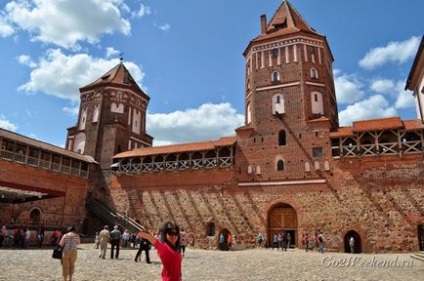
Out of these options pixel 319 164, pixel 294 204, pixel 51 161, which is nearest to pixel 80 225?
pixel 51 161

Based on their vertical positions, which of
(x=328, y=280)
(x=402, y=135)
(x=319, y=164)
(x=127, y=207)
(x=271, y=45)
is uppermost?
(x=271, y=45)

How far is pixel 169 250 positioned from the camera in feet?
11.3

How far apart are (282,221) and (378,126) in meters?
8.77

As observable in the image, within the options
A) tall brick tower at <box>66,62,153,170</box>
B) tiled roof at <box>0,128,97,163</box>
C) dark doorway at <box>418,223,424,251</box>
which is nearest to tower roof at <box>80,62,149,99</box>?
tall brick tower at <box>66,62,153,170</box>

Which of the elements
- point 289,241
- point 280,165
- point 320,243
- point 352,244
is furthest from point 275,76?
point 352,244

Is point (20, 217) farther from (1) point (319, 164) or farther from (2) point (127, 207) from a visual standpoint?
(1) point (319, 164)

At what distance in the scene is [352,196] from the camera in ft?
69.4

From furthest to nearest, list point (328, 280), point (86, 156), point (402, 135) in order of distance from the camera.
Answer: point (86, 156), point (402, 135), point (328, 280)

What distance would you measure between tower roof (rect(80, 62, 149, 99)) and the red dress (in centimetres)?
3147

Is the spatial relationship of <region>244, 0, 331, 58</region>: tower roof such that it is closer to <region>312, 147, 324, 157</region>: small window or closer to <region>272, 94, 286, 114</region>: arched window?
<region>272, 94, 286, 114</region>: arched window

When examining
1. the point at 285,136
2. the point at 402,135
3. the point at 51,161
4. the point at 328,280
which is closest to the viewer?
the point at 328,280

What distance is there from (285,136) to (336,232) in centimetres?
732

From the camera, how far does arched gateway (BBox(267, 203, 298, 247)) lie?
74.8ft

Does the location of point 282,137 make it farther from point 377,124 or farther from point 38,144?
point 38,144
